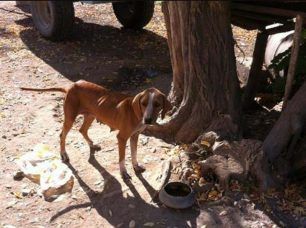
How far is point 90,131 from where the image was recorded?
596 centimetres

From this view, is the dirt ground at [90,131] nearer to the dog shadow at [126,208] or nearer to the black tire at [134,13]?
the dog shadow at [126,208]

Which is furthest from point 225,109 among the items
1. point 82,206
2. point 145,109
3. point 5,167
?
point 5,167

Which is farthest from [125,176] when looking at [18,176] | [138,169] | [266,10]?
[266,10]

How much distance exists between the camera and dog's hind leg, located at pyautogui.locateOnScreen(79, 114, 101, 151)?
206 inches

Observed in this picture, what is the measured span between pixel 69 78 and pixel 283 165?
174 inches

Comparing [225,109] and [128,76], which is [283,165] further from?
[128,76]

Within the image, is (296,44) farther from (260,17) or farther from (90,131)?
(90,131)

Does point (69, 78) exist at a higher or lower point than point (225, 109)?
lower

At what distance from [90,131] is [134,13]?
4.84 metres

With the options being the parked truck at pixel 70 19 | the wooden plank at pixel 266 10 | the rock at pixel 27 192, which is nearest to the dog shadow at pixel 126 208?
the rock at pixel 27 192

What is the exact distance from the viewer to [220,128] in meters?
4.89

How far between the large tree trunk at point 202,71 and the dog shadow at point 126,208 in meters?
0.99

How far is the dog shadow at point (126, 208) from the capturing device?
4180 millimetres

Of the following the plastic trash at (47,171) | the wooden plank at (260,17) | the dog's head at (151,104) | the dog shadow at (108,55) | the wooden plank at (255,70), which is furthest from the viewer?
the dog shadow at (108,55)
